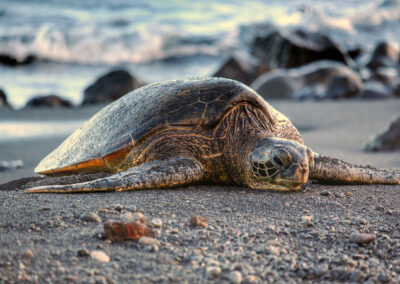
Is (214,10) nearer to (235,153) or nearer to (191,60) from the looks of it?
(191,60)

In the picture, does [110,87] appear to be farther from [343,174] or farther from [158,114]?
[343,174]

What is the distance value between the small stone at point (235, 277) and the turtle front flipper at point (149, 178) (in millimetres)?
1469

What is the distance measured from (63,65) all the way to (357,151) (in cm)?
1626

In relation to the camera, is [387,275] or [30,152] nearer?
[387,275]

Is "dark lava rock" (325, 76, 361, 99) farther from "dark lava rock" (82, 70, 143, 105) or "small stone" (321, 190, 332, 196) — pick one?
"small stone" (321, 190, 332, 196)

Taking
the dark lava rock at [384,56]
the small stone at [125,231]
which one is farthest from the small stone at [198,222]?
the dark lava rock at [384,56]

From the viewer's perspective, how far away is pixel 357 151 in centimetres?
644

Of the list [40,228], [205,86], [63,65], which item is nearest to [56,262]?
[40,228]

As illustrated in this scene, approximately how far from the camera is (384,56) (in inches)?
850

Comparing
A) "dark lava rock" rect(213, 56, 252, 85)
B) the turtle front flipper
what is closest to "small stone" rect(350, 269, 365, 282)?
the turtle front flipper

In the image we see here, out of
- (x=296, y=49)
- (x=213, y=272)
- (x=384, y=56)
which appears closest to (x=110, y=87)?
(x=296, y=49)

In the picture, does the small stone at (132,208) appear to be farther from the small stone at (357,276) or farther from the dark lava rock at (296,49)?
the dark lava rock at (296,49)

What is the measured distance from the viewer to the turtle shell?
3754mm

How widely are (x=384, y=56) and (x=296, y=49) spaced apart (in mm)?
5021
